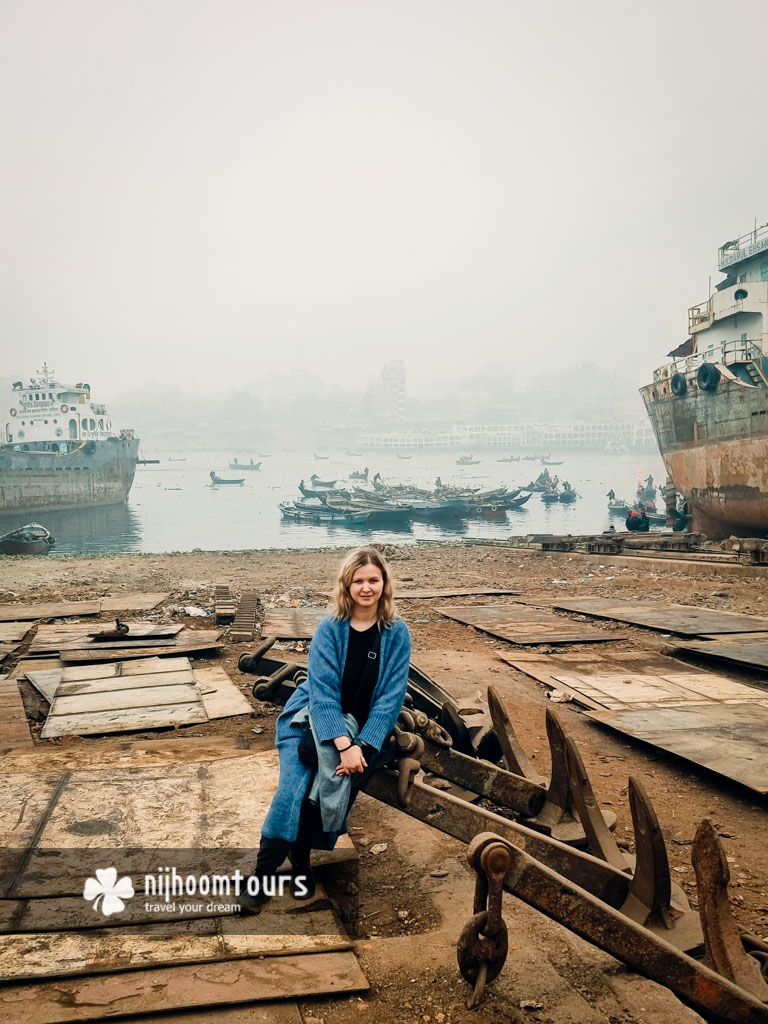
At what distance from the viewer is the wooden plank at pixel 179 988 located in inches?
69.3

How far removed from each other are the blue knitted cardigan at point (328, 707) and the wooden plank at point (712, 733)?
196 cm

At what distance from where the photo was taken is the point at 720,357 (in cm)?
2456

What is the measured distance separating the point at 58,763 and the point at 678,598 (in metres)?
7.49

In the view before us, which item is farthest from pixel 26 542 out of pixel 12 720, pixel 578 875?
pixel 578 875

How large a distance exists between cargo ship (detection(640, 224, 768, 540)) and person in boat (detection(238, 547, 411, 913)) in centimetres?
1783

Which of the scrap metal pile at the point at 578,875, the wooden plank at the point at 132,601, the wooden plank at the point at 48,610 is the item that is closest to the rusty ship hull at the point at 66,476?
the wooden plank at the point at 132,601

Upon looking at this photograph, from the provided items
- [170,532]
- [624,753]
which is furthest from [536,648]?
[170,532]

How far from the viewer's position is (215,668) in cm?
556

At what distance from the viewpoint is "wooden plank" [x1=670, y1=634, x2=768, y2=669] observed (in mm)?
5297

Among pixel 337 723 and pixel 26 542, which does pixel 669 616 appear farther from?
pixel 26 542

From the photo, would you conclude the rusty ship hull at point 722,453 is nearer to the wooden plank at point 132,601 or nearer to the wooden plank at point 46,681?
the wooden plank at point 132,601

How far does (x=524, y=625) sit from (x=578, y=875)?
5.30 metres

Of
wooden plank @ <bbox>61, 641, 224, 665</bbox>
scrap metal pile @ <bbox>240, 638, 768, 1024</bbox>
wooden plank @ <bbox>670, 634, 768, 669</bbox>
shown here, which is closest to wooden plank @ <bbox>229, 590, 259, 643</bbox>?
wooden plank @ <bbox>61, 641, 224, 665</bbox>

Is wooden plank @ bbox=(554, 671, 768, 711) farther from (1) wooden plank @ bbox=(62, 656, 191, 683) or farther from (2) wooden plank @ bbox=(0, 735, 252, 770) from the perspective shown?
(1) wooden plank @ bbox=(62, 656, 191, 683)
